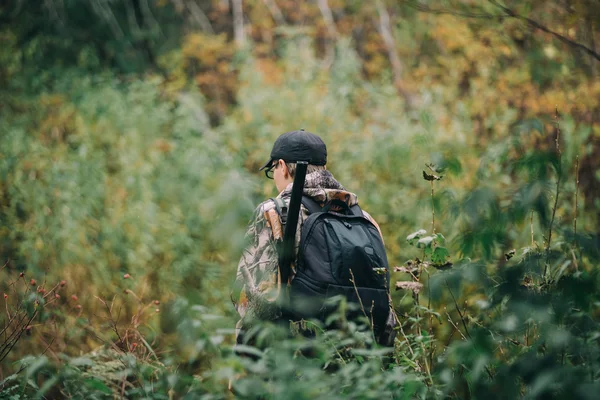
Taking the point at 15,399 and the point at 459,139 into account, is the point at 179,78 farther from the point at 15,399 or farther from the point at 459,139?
the point at 15,399

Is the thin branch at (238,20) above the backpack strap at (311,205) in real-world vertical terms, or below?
above

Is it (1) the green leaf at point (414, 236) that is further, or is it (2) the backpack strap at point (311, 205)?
(2) the backpack strap at point (311, 205)

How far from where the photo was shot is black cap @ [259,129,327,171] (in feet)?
7.95

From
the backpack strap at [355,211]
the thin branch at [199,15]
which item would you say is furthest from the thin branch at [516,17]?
the thin branch at [199,15]

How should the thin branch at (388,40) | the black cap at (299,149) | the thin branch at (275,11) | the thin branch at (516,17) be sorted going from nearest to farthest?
the black cap at (299,149), the thin branch at (516,17), the thin branch at (388,40), the thin branch at (275,11)

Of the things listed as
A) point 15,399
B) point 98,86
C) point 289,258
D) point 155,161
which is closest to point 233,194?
point 289,258

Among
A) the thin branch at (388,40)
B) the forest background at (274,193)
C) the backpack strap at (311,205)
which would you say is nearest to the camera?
the forest background at (274,193)

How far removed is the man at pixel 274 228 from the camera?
2.10m

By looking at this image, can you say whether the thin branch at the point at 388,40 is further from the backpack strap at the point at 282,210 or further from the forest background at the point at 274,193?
the backpack strap at the point at 282,210

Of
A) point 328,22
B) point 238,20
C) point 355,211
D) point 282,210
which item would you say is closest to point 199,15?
point 238,20

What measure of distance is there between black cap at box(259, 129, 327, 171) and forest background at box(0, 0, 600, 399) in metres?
0.41

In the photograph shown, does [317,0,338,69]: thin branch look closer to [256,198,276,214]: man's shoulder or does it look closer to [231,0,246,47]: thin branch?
[231,0,246,47]: thin branch

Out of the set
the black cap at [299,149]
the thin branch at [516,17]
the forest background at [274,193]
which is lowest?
the forest background at [274,193]

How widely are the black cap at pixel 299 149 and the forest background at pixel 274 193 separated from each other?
406mm
